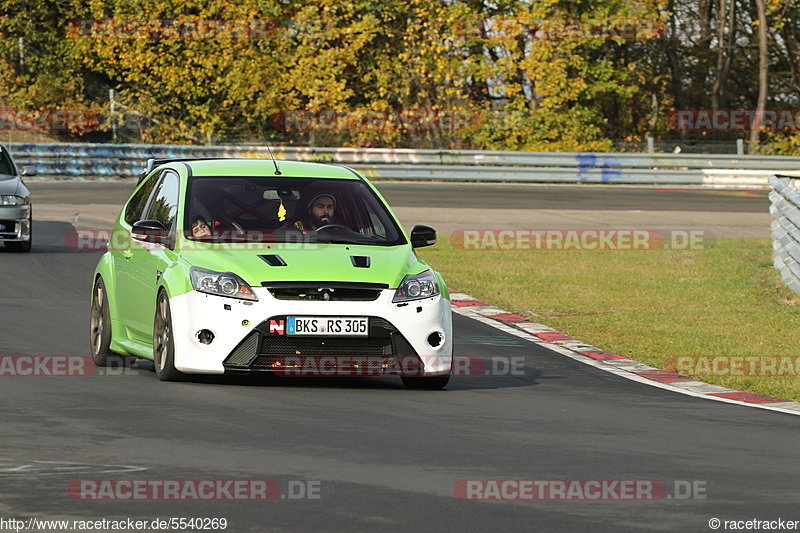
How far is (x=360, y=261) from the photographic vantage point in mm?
10156

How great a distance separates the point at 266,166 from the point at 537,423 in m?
3.39

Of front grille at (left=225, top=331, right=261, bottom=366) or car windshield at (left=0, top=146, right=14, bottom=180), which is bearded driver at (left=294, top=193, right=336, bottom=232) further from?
car windshield at (left=0, top=146, right=14, bottom=180)

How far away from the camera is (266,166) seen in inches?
447

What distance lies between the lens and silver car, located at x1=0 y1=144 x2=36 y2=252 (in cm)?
2059

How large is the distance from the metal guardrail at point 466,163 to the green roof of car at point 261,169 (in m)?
27.6

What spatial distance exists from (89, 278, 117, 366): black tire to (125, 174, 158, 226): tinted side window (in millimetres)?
536

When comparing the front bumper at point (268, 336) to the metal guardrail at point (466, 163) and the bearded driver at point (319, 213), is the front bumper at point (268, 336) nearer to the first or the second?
the bearded driver at point (319, 213)

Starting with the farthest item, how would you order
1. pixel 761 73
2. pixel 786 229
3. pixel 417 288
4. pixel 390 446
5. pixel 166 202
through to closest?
pixel 761 73 → pixel 786 229 → pixel 166 202 → pixel 417 288 → pixel 390 446

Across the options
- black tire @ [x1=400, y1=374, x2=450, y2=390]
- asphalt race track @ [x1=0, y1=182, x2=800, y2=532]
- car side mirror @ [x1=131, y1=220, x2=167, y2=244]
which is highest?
car side mirror @ [x1=131, y1=220, x2=167, y2=244]

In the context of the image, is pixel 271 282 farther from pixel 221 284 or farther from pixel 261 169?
pixel 261 169

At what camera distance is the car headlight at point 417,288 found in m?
9.99

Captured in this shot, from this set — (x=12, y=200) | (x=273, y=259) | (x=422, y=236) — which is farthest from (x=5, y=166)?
(x=273, y=259)

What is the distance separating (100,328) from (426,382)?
2.69m

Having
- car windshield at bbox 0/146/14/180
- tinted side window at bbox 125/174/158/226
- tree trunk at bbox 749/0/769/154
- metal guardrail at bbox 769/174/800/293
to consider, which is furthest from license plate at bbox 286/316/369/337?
tree trunk at bbox 749/0/769/154
